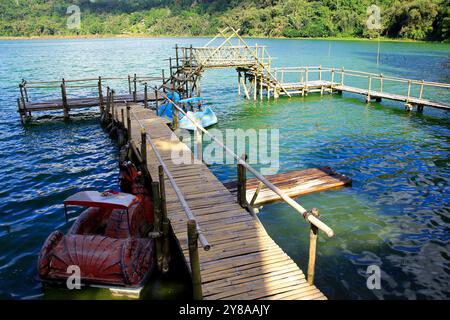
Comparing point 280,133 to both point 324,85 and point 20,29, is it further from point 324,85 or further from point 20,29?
point 20,29

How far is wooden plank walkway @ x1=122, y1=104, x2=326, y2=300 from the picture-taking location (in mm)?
6648

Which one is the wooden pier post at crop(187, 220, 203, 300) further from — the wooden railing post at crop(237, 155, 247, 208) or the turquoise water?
the wooden railing post at crop(237, 155, 247, 208)

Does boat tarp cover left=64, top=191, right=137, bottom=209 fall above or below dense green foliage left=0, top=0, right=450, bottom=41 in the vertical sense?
below

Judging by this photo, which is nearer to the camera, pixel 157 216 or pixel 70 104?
pixel 157 216

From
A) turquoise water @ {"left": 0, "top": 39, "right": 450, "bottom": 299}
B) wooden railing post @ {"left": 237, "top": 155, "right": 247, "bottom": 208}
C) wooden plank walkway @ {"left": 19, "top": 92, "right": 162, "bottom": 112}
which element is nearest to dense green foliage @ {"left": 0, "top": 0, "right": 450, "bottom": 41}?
turquoise water @ {"left": 0, "top": 39, "right": 450, "bottom": 299}

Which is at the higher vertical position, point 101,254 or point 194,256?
point 194,256

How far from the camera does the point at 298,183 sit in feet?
44.3

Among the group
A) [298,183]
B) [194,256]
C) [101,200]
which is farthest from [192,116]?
[194,256]

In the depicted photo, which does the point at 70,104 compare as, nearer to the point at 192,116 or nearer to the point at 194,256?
the point at 192,116

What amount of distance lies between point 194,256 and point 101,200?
14.8 feet

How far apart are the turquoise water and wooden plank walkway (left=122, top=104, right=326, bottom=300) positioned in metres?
1.72

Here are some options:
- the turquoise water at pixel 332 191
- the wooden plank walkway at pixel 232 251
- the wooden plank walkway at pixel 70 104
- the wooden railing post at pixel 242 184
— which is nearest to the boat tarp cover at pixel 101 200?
the wooden plank walkway at pixel 232 251

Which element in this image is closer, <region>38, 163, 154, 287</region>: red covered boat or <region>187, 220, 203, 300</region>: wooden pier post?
<region>187, 220, 203, 300</region>: wooden pier post

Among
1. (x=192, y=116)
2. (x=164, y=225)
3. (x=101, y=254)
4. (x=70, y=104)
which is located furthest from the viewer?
(x=70, y=104)
